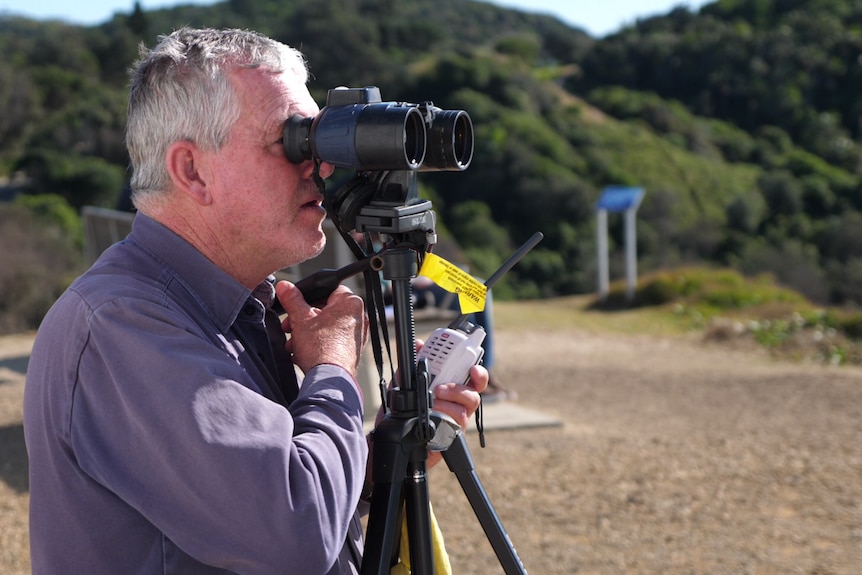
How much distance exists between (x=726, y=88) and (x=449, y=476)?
47466mm

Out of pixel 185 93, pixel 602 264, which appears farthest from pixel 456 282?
pixel 602 264

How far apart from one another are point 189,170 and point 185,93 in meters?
0.11

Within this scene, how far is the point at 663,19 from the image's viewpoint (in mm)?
59281

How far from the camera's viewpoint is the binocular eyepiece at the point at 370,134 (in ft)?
4.88

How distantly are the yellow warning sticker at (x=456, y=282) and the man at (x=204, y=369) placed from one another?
0.40 ft

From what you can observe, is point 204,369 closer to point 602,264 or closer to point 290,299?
point 290,299

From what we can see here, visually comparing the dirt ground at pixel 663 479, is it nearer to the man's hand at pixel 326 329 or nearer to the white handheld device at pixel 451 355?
the white handheld device at pixel 451 355

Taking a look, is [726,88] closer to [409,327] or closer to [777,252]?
[777,252]

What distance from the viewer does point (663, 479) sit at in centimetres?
480

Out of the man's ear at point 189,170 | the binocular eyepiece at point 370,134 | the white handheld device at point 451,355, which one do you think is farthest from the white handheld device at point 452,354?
the man's ear at point 189,170

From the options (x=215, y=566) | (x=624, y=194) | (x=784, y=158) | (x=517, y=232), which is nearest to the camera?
(x=215, y=566)

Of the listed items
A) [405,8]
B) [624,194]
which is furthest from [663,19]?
[624,194]

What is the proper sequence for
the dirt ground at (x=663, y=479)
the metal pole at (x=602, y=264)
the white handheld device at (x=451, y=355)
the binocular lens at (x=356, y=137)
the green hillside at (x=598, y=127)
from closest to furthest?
1. the binocular lens at (x=356, y=137)
2. the white handheld device at (x=451, y=355)
3. the dirt ground at (x=663, y=479)
4. the metal pole at (x=602, y=264)
5. the green hillside at (x=598, y=127)

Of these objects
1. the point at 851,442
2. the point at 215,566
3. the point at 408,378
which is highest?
the point at 408,378
